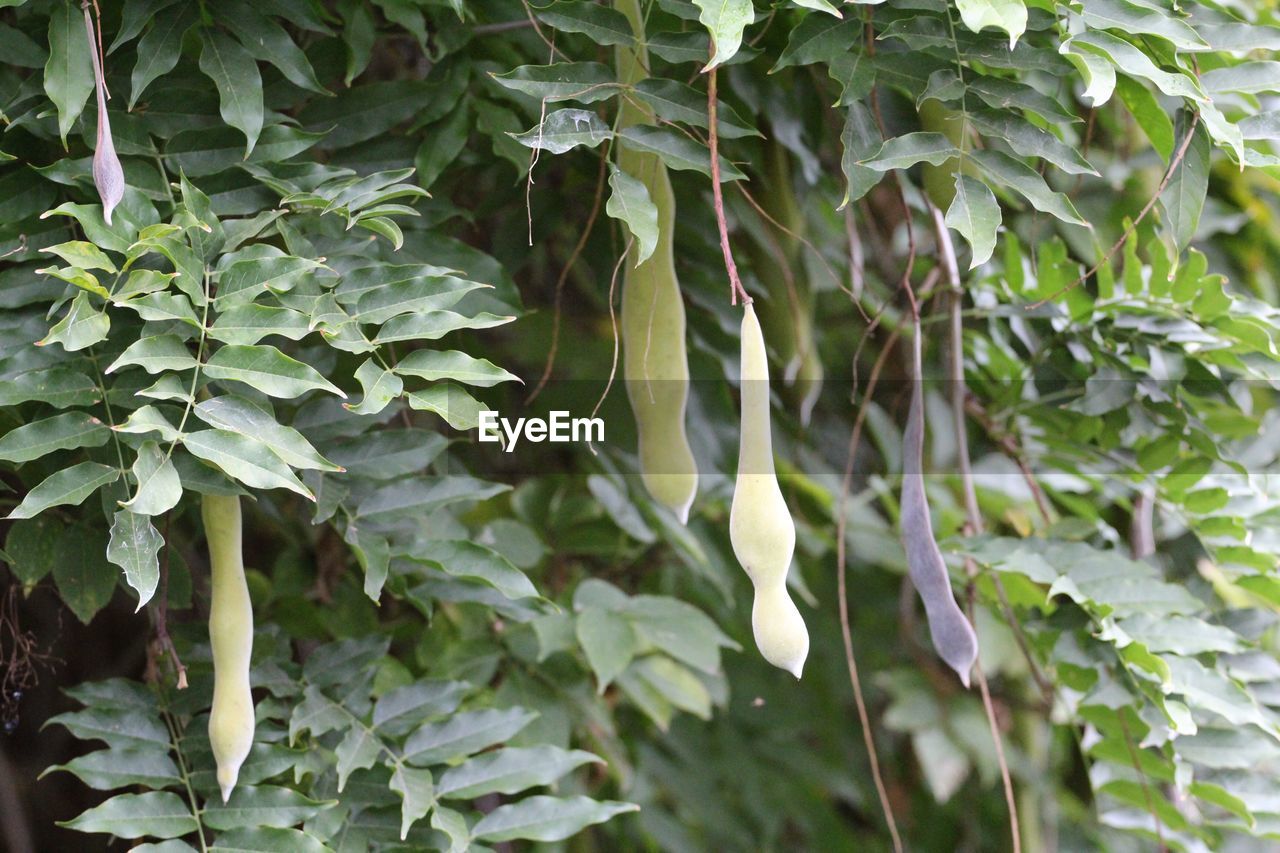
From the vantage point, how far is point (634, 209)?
823 millimetres

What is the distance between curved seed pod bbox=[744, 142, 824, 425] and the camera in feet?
4.07

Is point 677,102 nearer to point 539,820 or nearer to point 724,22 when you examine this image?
point 724,22

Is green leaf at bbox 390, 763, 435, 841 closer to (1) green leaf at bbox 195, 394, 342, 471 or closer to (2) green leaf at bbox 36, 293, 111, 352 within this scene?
(1) green leaf at bbox 195, 394, 342, 471

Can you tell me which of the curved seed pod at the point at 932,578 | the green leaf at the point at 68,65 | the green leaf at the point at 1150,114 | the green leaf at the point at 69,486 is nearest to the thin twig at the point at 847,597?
the curved seed pod at the point at 932,578

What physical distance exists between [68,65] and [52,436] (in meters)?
0.30

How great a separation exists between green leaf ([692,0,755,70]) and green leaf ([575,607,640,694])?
2.13 feet

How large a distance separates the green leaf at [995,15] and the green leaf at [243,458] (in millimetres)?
550

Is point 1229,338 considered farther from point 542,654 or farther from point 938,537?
point 542,654

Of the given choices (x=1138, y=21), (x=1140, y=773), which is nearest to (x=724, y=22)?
(x=1138, y=21)

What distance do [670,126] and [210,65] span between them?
15.0 inches

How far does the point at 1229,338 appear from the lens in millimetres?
1171

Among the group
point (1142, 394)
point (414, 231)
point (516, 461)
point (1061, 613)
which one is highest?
point (414, 231)

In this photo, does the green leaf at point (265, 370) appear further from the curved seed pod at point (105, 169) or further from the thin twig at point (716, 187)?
the thin twig at point (716, 187)

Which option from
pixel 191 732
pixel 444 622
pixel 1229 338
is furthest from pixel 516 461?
pixel 1229 338
